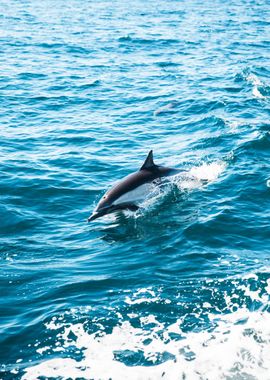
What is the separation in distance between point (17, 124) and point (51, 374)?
1666 cm

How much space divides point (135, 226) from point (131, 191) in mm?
1340

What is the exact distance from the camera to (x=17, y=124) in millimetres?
24797

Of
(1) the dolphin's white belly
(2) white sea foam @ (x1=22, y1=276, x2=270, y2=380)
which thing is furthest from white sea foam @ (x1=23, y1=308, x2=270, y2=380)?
(1) the dolphin's white belly

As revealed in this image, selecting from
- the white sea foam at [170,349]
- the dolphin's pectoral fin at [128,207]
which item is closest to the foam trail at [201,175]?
the dolphin's pectoral fin at [128,207]

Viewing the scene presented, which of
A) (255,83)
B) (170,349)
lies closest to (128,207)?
(170,349)

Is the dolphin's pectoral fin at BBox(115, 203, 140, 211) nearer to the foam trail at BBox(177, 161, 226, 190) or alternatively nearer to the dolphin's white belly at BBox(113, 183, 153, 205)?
the dolphin's white belly at BBox(113, 183, 153, 205)

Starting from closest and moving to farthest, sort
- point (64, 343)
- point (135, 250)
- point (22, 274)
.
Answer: point (64, 343)
point (22, 274)
point (135, 250)

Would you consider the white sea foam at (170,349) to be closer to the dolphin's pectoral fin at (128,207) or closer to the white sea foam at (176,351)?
the white sea foam at (176,351)

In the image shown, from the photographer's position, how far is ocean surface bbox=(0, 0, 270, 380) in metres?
10.5

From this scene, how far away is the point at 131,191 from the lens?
16.2 m

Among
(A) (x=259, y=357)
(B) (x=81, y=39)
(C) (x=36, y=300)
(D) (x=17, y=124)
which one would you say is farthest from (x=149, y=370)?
(B) (x=81, y=39)

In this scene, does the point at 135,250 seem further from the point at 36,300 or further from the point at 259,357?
the point at 259,357

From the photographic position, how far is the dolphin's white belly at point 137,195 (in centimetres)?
1594

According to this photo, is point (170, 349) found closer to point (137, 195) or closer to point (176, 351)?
point (176, 351)
